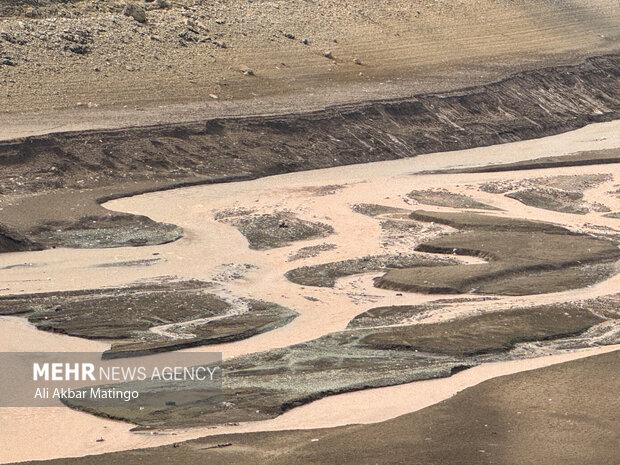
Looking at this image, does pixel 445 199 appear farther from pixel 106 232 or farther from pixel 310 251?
pixel 106 232

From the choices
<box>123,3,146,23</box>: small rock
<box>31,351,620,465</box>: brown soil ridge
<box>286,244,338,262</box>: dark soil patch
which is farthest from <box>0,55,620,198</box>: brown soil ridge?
<box>31,351,620,465</box>: brown soil ridge

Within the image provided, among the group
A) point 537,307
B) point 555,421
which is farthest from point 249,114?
point 555,421

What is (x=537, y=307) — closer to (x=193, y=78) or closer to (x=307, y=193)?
(x=307, y=193)

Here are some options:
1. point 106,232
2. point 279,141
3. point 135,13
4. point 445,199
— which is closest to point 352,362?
point 106,232

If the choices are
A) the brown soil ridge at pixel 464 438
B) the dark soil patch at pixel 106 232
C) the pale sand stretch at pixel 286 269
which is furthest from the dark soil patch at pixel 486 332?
the dark soil patch at pixel 106 232

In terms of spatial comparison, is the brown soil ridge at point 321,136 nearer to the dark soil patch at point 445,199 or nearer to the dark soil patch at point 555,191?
the dark soil patch at point 445,199

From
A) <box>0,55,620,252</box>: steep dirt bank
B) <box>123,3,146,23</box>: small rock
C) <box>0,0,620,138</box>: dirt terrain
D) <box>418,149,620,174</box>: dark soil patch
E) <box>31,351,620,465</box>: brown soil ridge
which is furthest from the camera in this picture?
<box>123,3,146,23</box>: small rock

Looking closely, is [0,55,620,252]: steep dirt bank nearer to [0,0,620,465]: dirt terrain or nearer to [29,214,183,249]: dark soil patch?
[0,0,620,465]: dirt terrain
